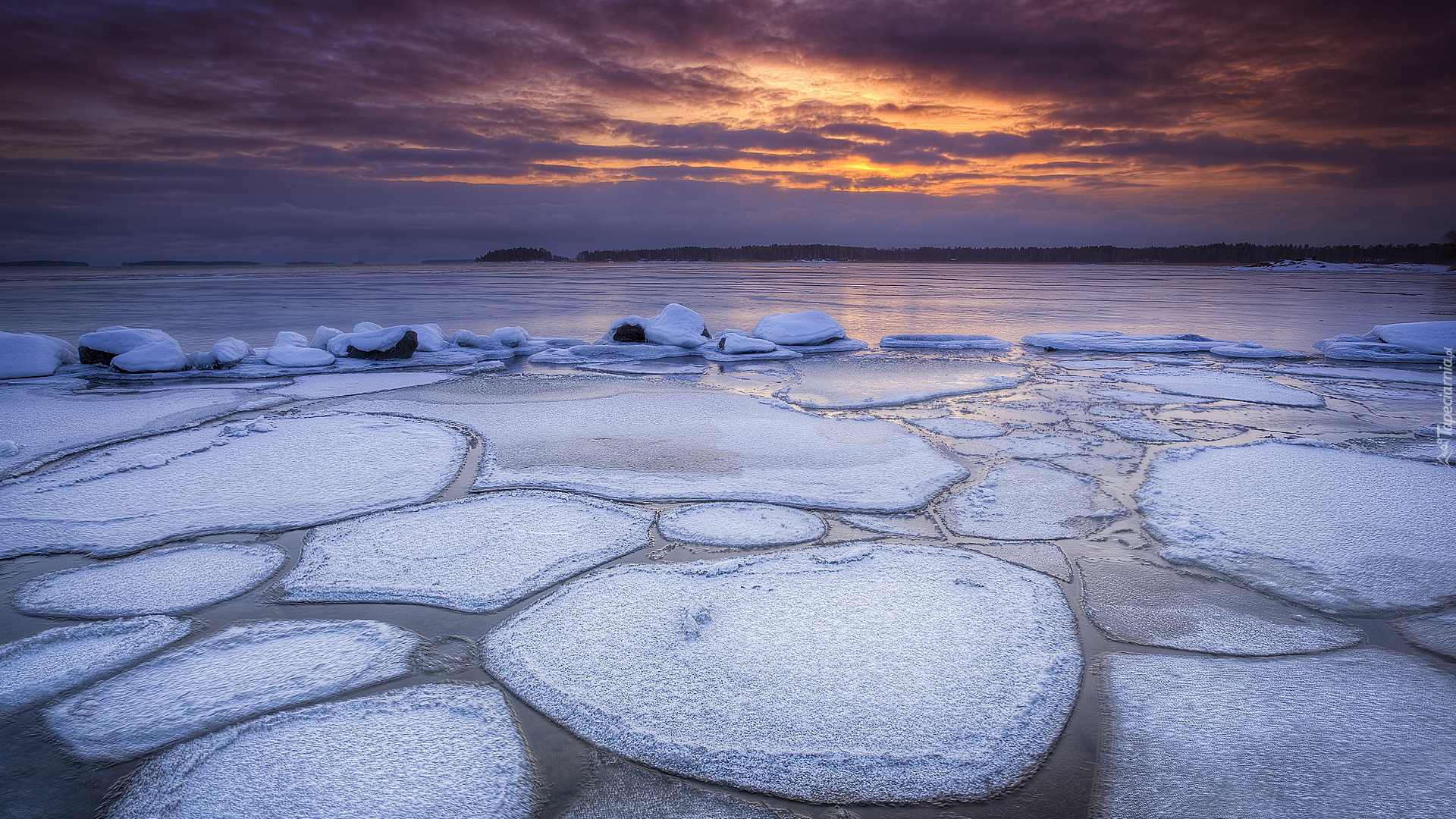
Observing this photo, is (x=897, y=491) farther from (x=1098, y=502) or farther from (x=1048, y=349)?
(x=1048, y=349)

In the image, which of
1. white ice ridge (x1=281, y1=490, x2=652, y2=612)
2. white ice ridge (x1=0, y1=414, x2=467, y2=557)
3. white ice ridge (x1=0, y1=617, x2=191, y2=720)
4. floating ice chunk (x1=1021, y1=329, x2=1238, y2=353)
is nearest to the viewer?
white ice ridge (x1=0, y1=617, x2=191, y2=720)

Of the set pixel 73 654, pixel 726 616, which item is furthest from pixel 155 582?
pixel 726 616

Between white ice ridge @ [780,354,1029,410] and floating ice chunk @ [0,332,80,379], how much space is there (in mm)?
8273

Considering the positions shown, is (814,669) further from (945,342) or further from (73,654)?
(945,342)

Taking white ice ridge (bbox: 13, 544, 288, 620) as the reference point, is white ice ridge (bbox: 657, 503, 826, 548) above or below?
above

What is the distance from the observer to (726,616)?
2.28 meters

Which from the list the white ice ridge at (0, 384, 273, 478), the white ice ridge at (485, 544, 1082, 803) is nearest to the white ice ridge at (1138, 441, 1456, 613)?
the white ice ridge at (485, 544, 1082, 803)

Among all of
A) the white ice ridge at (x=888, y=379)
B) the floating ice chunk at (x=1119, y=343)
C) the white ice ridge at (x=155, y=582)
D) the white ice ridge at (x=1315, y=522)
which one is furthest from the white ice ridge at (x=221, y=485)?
the floating ice chunk at (x=1119, y=343)

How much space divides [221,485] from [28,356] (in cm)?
638

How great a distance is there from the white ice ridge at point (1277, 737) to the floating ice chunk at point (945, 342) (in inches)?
333

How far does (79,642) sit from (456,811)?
5.36 ft

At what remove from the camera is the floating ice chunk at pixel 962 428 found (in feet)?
15.6

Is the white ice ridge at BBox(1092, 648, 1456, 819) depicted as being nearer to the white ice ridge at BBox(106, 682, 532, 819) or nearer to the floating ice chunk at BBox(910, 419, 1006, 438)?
the white ice ridge at BBox(106, 682, 532, 819)

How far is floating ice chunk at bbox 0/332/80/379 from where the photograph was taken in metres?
7.25
